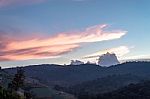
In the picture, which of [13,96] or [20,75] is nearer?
[13,96]

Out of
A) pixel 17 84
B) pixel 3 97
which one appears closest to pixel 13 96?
pixel 3 97

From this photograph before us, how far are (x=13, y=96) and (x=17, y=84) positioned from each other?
31.4m

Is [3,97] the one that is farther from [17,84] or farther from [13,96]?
[17,84]

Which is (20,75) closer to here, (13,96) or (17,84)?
(17,84)

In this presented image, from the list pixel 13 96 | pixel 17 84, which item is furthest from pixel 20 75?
pixel 13 96

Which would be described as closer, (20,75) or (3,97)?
(3,97)

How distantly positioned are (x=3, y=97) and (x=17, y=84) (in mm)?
40919

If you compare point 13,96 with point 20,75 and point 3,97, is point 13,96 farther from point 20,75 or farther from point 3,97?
point 20,75

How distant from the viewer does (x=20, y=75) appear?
649 ft

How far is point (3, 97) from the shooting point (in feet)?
515

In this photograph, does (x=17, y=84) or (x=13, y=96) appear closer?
(x=13, y=96)

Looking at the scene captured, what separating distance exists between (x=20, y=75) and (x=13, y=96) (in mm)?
32199

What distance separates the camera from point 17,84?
198 metres
